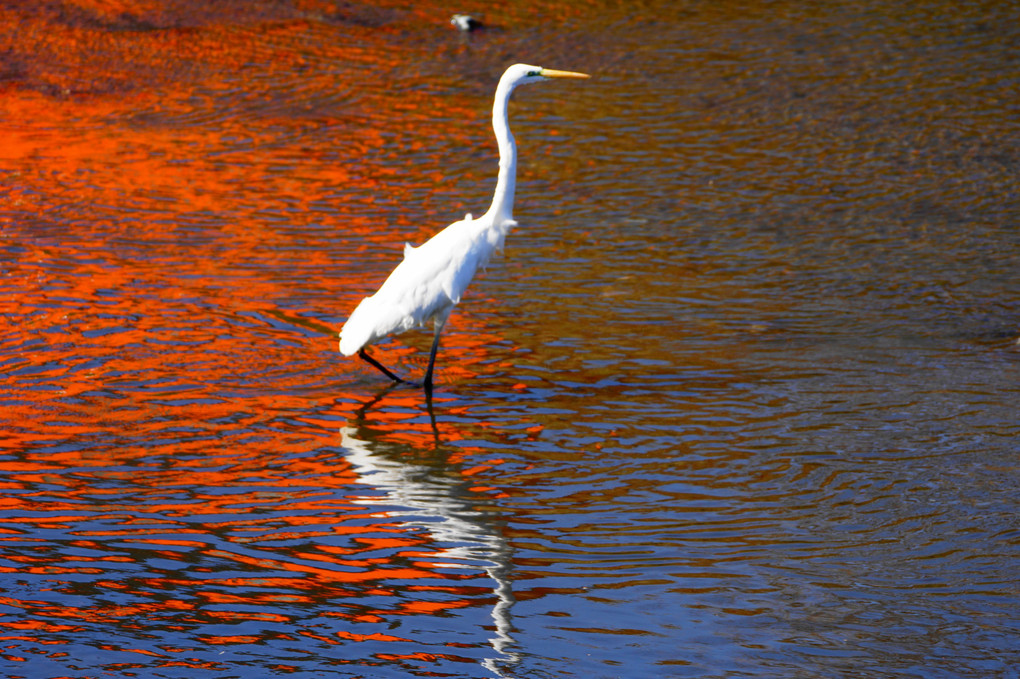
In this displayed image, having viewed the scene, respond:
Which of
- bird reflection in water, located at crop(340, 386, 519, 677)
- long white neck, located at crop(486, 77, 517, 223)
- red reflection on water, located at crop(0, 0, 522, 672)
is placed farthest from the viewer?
long white neck, located at crop(486, 77, 517, 223)

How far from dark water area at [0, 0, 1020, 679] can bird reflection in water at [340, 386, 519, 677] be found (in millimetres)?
17

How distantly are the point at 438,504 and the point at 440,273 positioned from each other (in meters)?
1.58

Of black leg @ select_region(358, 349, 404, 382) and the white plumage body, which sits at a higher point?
the white plumage body

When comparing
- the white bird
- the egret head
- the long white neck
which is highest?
the white bird

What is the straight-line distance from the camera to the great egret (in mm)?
5828

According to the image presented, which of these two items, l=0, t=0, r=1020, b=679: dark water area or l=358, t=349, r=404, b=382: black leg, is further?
l=358, t=349, r=404, b=382: black leg

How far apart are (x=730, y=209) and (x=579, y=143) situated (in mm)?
1774

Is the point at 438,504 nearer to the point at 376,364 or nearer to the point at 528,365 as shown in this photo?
the point at 376,364

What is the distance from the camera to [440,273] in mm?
5938

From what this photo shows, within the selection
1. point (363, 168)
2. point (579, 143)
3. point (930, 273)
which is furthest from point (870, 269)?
point (363, 168)

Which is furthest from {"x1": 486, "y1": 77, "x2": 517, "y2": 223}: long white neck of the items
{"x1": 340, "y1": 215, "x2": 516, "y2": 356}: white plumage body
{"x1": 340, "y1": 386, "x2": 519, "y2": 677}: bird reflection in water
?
{"x1": 340, "y1": 386, "x2": 519, "y2": 677}: bird reflection in water

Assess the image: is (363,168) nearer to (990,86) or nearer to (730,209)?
(730,209)

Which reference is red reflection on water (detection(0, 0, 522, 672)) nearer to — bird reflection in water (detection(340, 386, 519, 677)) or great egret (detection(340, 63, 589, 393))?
bird reflection in water (detection(340, 386, 519, 677))

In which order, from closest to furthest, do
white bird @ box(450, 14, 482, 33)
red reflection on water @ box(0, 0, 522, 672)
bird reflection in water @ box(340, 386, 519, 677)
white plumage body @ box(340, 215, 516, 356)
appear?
bird reflection in water @ box(340, 386, 519, 677)
red reflection on water @ box(0, 0, 522, 672)
white plumage body @ box(340, 215, 516, 356)
white bird @ box(450, 14, 482, 33)
